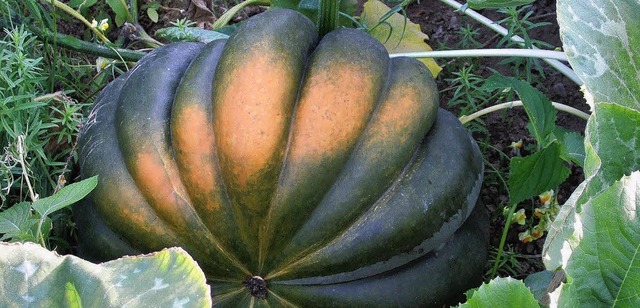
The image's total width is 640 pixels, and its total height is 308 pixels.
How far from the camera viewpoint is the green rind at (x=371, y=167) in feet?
5.51

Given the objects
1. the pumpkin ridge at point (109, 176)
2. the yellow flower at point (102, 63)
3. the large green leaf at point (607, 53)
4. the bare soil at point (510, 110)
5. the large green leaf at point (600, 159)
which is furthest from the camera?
the yellow flower at point (102, 63)

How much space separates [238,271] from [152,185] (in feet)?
0.80

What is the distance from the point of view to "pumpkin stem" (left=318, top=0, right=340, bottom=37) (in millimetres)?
1998

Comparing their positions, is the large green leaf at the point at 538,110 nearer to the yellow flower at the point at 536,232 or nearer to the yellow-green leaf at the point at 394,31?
the yellow flower at the point at 536,232

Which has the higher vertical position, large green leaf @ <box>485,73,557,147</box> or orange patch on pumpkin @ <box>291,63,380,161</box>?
orange patch on pumpkin @ <box>291,63,380,161</box>

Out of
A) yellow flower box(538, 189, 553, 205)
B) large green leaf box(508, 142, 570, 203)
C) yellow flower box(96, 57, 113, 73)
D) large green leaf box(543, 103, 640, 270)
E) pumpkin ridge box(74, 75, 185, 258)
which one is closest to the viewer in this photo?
large green leaf box(543, 103, 640, 270)

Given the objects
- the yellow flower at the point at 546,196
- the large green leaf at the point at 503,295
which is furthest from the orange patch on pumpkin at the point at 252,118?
the yellow flower at the point at 546,196

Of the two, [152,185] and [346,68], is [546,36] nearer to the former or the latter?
[346,68]

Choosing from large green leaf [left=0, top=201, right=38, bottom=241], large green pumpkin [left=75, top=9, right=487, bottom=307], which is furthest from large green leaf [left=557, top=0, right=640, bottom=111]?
large green leaf [left=0, top=201, right=38, bottom=241]

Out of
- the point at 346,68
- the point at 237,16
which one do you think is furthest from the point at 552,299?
the point at 237,16

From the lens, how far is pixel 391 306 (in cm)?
177

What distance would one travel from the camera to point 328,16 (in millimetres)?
2006

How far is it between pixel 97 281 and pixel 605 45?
1136 mm

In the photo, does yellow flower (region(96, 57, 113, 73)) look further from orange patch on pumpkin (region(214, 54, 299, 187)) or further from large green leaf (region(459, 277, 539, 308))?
large green leaf (region(459, 277, 539, 308))
